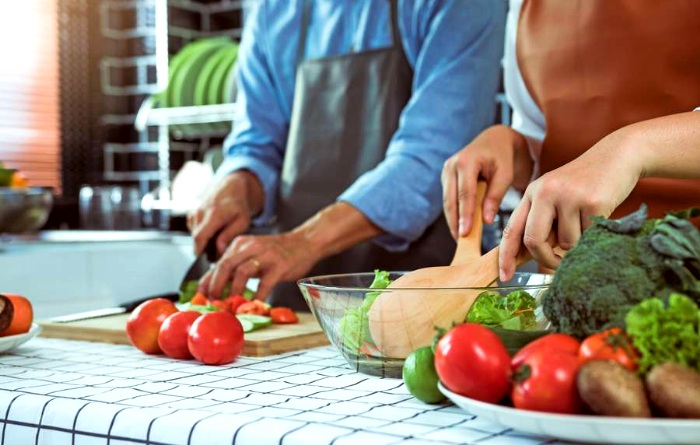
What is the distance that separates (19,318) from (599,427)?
846mm

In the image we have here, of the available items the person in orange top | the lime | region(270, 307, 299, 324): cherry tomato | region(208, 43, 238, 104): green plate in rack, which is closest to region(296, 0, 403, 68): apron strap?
the person in orange top

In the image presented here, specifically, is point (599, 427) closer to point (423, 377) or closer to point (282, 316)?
point (423, 377)

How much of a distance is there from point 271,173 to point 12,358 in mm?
966

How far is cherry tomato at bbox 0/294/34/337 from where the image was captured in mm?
1219

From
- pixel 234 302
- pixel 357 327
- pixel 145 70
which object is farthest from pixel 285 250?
pixel 145 70

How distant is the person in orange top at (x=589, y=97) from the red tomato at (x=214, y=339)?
13.7 inches

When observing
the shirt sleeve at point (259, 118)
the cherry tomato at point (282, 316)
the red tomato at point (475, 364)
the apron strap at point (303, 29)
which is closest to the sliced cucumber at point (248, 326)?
the cherry tomato at point (282, 316)

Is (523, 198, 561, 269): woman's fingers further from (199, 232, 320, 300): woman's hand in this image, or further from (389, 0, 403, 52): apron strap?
(389, 0, 403, 52): apron strap

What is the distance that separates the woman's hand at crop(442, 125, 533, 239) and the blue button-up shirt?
0.42 metres

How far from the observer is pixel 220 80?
11.4ft

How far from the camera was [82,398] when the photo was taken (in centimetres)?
92

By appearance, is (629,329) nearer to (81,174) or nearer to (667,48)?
(667,48)

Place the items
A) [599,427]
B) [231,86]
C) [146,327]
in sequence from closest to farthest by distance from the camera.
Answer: [599,427] < [146,327] < [231,86]

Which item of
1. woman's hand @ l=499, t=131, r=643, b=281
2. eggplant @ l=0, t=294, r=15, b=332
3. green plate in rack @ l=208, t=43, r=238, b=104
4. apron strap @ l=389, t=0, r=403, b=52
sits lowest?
eggplant @ l=0, t=294, r=15, b=332
